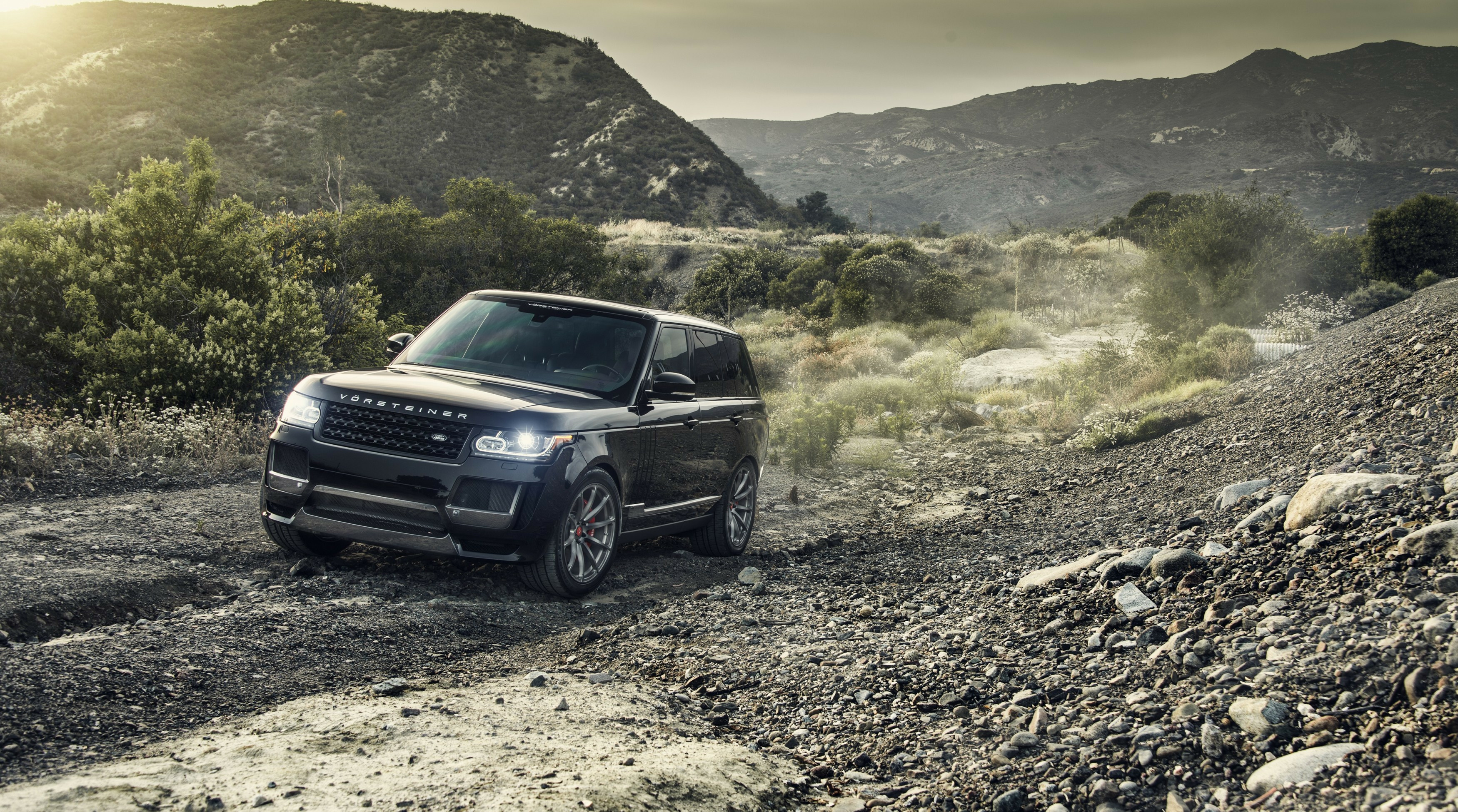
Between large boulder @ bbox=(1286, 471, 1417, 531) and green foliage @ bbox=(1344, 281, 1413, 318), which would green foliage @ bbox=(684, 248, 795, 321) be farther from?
large boulder @ bbox=(1286, 471, 1417, 531)

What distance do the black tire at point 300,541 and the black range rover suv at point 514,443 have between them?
0.05 ft

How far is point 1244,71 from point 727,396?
215130 mm

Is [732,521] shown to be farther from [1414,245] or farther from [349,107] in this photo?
[349,107]

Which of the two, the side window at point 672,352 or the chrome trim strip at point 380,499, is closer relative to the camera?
the chrome trim strip at point 380,499

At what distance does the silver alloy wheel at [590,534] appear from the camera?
18.7 ft

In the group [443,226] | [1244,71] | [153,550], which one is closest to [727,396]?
[153,550]

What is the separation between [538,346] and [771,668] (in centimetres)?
297

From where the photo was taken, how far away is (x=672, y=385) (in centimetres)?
625

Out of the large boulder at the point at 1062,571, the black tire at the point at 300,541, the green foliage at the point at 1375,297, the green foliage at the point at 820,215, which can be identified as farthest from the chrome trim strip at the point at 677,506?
the green foliage at the point at 820,215

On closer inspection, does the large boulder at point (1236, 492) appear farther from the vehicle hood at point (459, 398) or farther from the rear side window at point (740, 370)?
the vehicle hood at point (459, 398)

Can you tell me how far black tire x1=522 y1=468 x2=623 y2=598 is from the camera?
5.56 meters

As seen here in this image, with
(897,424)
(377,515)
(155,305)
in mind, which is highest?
(155,305)

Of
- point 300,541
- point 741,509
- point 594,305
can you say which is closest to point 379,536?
point 300,541

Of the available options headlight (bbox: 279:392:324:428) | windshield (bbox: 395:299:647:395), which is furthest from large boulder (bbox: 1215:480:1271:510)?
headlight (bbox: 279:392:324:428)
